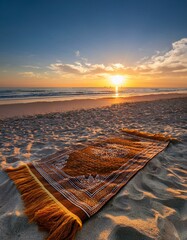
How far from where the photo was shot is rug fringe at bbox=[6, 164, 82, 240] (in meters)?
1.29

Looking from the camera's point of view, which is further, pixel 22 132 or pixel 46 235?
pixel 22 132

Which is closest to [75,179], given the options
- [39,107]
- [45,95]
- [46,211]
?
[46,211]

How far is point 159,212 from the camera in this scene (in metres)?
1.55

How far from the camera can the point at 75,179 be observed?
6.75 feet

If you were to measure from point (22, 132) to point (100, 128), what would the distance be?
2090mm

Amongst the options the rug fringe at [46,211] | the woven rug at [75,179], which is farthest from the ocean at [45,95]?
the rug fringe at [46,211]

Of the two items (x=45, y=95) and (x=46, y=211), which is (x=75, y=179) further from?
(x=45, y=95)

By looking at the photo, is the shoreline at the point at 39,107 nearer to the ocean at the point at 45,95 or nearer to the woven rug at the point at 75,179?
the ocean at the point at 45,95

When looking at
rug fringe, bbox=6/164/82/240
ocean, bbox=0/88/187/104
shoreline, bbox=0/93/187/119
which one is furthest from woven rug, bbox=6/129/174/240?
ocean, bbox=0/88/187/104

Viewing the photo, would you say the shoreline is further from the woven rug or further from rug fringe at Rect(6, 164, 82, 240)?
rug fringe at Rect(6, 164, 82, 240)

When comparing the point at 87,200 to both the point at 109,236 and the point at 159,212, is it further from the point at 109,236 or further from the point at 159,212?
the point at 159,212

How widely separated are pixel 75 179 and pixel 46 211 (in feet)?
2.02

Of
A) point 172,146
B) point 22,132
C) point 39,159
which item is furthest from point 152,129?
point 22,132

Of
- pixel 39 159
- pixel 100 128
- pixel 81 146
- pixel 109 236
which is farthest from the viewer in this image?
pixel 100 128
